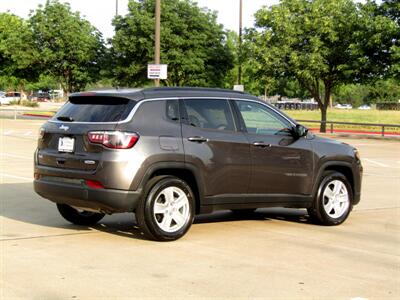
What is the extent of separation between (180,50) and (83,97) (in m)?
31.7

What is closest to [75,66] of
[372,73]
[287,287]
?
[372,73]

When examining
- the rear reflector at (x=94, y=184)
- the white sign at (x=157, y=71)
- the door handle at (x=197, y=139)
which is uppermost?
the white sign at (x=157, y=71)

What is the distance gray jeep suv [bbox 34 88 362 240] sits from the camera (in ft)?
22.7

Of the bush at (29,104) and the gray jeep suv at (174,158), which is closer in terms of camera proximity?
the gray jeep suv at (174,158)

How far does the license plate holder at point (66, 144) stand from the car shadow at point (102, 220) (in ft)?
3.76

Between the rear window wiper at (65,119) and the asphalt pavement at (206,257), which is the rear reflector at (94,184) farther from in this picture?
the rear window wiper at (65,119)

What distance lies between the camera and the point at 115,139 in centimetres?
685

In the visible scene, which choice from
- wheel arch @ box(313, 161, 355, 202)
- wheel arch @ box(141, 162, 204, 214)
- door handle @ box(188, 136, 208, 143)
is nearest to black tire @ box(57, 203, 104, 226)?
wheel arch @ box(141, 162, 204, 214)

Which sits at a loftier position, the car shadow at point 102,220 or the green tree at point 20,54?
the green tree at point 20,54

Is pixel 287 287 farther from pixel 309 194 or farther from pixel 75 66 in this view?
pixel 75 66

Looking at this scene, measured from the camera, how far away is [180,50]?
38.9m

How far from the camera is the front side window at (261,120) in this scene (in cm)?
805

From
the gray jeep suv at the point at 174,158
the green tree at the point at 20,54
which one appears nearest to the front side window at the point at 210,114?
the gray jeep suv at the point at 174,158

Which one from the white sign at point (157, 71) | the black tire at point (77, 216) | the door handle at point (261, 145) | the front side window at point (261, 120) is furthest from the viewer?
the white sign at point (157, 71)
